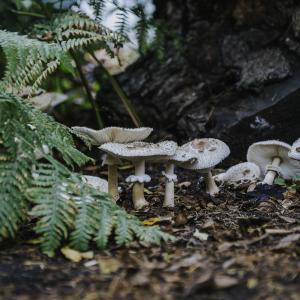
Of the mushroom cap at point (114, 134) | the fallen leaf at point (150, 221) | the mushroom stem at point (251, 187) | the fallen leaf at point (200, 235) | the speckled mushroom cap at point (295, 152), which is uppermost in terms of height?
the mushroom cap at point (114, 134)

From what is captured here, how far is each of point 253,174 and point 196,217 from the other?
46.3 inches

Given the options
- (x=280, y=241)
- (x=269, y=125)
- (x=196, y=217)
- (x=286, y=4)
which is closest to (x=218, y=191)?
(x=196, y=217)

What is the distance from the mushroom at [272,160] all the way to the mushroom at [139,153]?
110 centimetres

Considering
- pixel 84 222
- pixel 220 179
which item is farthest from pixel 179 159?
pixel 84 222

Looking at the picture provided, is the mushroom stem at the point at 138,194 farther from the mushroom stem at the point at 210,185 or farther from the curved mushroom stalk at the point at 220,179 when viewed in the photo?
the curved mushroom stalk at the point at 220,179

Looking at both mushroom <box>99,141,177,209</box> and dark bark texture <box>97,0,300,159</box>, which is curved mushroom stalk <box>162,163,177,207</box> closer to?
mushroom <box>99,141,177,209</box>

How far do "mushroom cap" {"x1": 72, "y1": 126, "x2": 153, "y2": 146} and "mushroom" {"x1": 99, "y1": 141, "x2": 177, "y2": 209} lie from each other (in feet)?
0.33

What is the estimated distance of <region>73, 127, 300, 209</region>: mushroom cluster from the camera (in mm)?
3461

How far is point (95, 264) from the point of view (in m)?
2.32

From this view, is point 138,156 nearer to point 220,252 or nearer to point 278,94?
point 220,252

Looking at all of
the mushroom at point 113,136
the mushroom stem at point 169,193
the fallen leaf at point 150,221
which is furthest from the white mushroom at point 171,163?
the fallen leaf at point 150,221

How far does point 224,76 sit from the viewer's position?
Result: 17.0 ft

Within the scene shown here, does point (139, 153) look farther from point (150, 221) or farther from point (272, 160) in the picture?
point (272, 160)

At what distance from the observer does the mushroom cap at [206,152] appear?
12.3 feet
